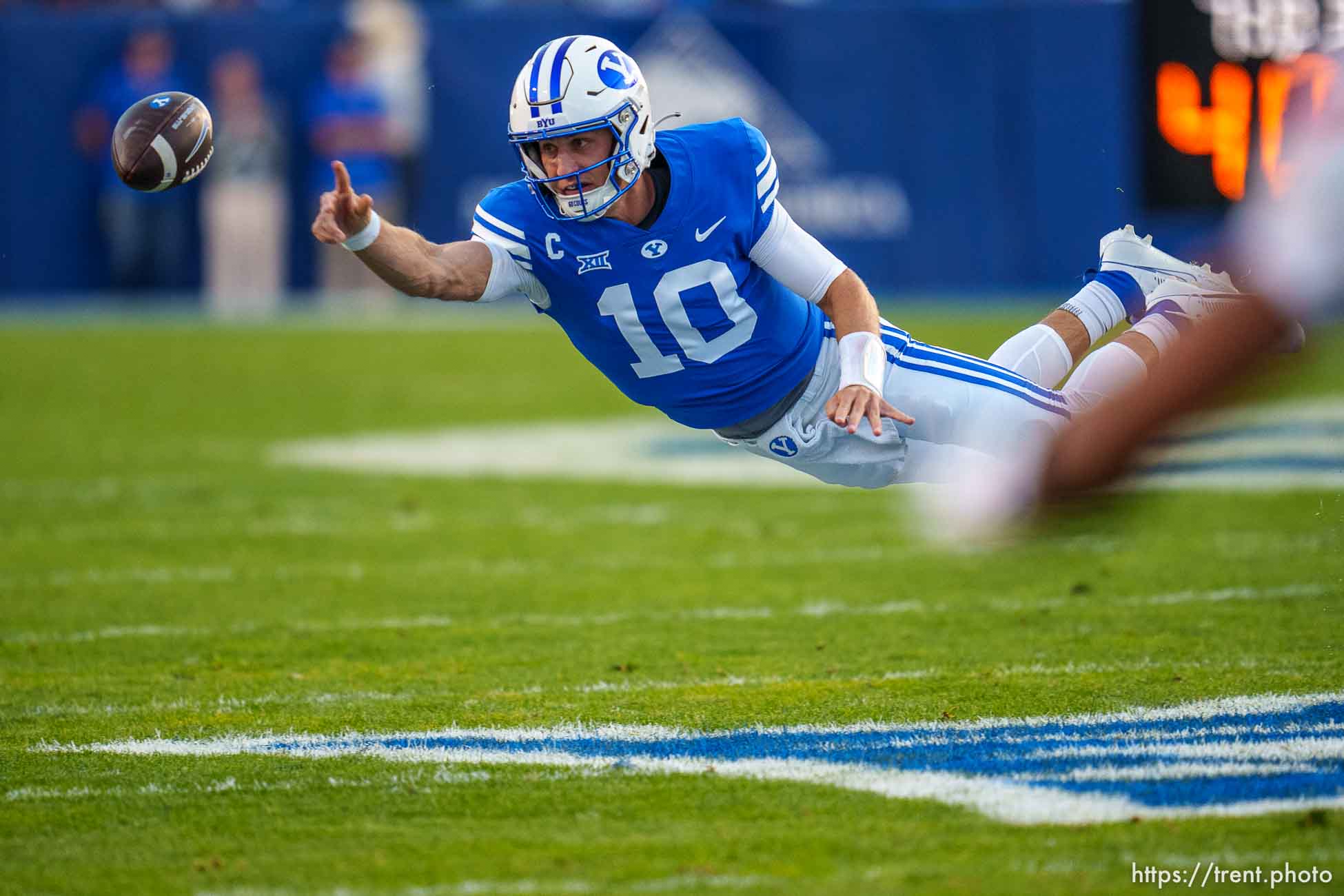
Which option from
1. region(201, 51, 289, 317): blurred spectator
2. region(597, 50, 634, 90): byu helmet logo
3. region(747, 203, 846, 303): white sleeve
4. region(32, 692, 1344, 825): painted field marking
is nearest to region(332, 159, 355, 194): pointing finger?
region(597, 50, 634, 90): byu helmet logo

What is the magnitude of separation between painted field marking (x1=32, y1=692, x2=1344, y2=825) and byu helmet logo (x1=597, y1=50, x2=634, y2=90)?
64.3 inches

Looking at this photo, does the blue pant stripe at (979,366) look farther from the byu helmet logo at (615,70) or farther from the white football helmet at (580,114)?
the byu helmet logo at (615,70)

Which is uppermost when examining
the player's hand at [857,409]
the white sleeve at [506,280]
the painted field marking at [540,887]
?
the white sleeve at [506,280]

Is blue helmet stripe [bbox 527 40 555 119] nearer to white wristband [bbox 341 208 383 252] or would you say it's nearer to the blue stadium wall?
white wristband [bbox 341 208 383 252]

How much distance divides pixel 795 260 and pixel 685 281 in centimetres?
30

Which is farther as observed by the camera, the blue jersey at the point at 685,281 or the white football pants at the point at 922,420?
the white football pants at the point at 922,420

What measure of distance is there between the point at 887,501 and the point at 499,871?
536 centimetres

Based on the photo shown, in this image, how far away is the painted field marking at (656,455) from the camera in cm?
855

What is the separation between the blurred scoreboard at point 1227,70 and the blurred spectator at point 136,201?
961cm

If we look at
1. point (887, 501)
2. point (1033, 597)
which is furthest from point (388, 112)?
point (1033, 597)

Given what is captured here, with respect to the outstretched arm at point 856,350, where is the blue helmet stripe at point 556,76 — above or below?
above

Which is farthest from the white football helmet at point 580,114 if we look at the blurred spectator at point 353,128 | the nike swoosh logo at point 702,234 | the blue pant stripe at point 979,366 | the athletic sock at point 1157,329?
the blurred spectator at point 353,128

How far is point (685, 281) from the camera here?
→ 4746 millimetres

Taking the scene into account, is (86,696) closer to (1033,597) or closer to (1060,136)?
(1033,597)
